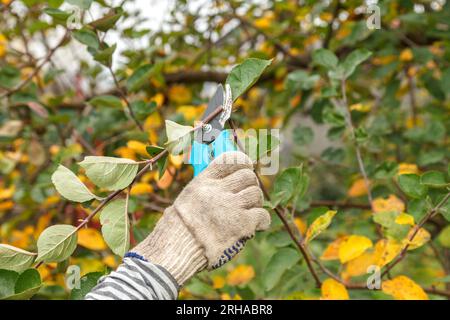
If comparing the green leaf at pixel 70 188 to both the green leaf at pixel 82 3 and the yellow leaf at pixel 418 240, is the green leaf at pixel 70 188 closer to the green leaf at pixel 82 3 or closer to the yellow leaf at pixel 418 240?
the green leaf at pixel 82 3

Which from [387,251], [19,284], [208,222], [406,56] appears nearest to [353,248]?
[387,251]

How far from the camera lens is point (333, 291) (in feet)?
3.02

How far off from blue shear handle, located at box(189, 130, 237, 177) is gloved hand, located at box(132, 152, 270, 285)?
28mm

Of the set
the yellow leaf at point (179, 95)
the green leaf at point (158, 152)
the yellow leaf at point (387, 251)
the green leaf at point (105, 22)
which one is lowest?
the yellow leaf at point (179, 95)

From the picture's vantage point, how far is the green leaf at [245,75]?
75cm

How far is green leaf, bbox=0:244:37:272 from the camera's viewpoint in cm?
73

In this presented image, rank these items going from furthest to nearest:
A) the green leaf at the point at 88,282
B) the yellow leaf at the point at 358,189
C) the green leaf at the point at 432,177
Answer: the yellow leaf at the point at 358,189 → the green leaf at the point at 432,177 → the green leaf at the point at 88,282

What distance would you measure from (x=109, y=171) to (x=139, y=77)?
0.48 meters

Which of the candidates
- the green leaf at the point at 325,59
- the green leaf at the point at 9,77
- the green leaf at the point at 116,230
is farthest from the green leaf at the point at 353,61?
the green leaf at the point at 9,77

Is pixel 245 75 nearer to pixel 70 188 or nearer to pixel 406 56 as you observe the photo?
pixel 70 188

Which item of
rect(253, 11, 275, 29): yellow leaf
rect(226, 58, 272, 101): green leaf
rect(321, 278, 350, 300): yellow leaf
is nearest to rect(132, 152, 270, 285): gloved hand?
rect(226, 58, 272, 101): green leaf

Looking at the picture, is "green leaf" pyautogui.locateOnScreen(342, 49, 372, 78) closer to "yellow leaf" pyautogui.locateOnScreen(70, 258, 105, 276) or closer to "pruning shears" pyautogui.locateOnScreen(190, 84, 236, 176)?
"pruning shears" pyautogui.locateOnScreen(190, 84, 236, 176)

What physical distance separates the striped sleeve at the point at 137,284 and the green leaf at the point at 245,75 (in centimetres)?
27

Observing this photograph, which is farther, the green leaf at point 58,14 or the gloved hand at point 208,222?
the green leaf at point 58,14
